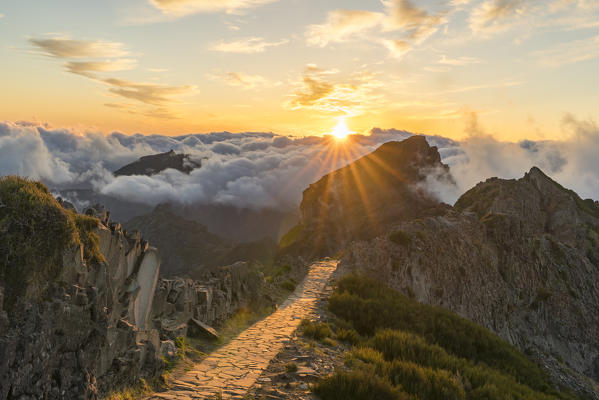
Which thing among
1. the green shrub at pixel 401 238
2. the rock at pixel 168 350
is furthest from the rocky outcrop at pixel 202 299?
the green shrub at pixel 401 238

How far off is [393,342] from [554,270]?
186 feet

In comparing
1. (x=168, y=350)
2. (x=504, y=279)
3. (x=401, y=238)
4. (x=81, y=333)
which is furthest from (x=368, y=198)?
(x=81, y=333)

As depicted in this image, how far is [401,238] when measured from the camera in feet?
130

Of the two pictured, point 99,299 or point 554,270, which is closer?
point 99,299

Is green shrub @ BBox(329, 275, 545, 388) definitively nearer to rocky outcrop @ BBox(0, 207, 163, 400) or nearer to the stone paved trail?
the stone paved trail

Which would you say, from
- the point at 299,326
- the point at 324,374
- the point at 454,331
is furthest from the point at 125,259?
the point at 454,331

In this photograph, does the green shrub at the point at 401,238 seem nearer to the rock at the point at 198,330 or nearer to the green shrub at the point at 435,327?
the green shrub at the point at 435,327

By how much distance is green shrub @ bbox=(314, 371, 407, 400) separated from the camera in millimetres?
10289

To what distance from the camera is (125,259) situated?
433 inches

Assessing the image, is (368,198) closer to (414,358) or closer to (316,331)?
(316,331)

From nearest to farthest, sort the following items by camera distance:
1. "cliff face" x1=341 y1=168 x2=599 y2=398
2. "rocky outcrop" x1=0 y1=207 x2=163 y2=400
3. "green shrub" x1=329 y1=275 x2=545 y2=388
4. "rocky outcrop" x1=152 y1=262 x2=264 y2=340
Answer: "rocky outcrop" x1=0 y1=207 x2=163 y2=400 → "rocky outcrop" x1=152 y1=262 x2=264 y2=340 → "green shrub" x1=329 y1=275 x2=545 y2=388 → "cliff face" x1=341 y1=168 x2=599 y2=398

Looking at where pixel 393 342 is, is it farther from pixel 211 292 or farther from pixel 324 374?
pixel 211 292

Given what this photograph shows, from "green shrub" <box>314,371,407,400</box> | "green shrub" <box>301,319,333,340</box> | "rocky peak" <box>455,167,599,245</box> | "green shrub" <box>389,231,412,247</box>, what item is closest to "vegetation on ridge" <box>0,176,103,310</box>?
"green shrub" <box>314,371,407,400</box>

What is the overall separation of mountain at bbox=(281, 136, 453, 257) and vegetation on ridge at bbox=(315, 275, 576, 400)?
88.4m
